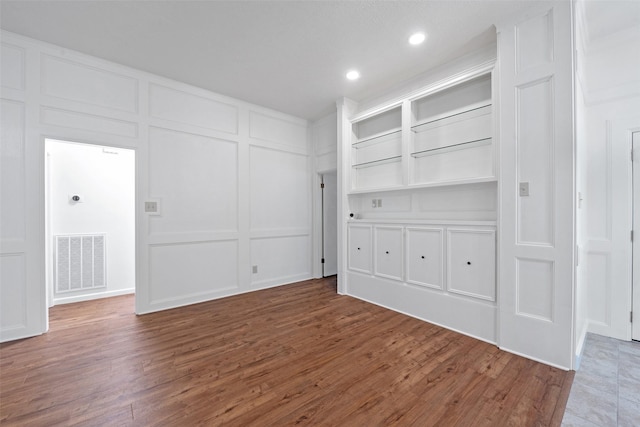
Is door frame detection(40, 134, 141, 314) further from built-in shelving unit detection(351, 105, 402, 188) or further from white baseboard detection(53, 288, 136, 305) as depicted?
built-in shelving unit detection(351, 105, 402, 188)

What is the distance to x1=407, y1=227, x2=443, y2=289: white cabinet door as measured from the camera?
10.2 ft

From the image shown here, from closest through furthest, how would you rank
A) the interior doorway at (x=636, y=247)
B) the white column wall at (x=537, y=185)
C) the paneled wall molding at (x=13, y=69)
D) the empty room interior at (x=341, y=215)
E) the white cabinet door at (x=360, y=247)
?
the empty room interior at (x=341, y=215) < the white column wall at (x=537, y=185) < the interior doorway at (x=636, y=247) < the paneled wall molding at (x=13, y=69) < the white cabinet door at (x=360, y=247)

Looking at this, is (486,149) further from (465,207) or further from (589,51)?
(589,51)

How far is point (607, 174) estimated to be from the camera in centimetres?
270

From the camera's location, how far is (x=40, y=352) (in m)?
2.47

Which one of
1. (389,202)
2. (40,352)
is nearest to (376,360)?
(389,202)

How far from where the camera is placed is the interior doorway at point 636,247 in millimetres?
2574

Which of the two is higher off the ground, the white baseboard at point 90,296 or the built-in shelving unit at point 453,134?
the built-in shelving unit at point 453,134

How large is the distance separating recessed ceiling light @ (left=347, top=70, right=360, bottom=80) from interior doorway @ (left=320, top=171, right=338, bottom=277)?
6.54 ft

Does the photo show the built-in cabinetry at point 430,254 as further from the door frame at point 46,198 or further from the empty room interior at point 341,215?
the door frame at point 46,198

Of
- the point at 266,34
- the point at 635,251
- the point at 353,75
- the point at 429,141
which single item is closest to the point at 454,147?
the point at 429,141

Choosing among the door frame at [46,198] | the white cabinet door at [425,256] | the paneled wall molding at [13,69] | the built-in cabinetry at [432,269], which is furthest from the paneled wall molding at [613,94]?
the paneled wall molding at [13,69]

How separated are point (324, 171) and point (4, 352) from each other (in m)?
4.52

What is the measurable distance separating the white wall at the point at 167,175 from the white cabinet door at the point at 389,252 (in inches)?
69.7
